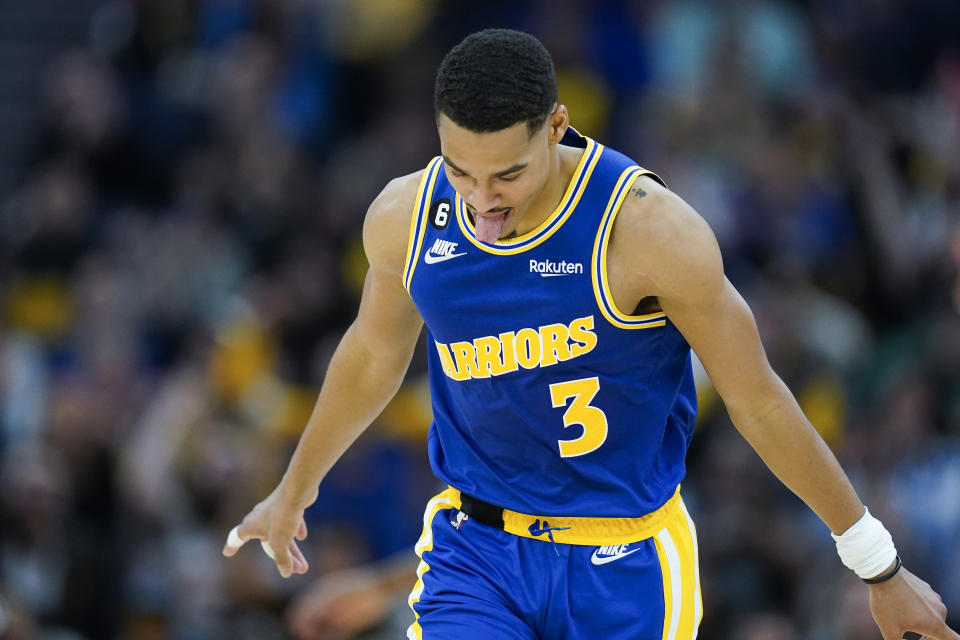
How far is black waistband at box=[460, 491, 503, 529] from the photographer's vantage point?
180 inches

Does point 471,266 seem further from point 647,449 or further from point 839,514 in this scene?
point 839,514

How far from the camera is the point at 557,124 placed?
4258 millimetres

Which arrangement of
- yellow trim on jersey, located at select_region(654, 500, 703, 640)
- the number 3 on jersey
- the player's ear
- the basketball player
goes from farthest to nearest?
yellow trim on jersey, located at select_region(654, 500, 703, 640)
the number 3 on jersey
the player's ear
the basketball player

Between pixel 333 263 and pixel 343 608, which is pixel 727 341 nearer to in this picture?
pixel 343 608

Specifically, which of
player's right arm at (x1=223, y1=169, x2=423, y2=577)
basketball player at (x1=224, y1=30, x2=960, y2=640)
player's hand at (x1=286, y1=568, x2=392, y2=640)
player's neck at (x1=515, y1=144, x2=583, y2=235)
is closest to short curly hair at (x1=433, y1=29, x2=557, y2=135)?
basketball player at (x1=224, y1=30, x2=960, y2=640)

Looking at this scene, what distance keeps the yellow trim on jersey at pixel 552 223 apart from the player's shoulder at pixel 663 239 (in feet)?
0.48

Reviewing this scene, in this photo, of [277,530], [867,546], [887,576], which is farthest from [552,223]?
[277,530]

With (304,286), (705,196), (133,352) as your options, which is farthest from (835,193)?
(133,352)

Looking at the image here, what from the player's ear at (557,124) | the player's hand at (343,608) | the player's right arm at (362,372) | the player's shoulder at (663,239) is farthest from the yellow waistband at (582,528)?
the player's hand at (343,608)

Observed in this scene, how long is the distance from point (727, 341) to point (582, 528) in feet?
2.52

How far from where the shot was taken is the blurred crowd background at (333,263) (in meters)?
8.80

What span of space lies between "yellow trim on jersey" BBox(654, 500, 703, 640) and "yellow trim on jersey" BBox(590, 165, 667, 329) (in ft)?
2.47

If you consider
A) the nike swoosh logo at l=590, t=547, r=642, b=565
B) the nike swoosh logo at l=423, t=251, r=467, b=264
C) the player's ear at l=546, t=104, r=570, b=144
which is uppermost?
the player's ear at l=546, t=104, r=570, b=144

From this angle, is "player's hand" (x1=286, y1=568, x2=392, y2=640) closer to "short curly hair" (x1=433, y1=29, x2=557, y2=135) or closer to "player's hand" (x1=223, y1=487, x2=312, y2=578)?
"player's hand" (x1=223, y1=487, x2=312, y2=578)
